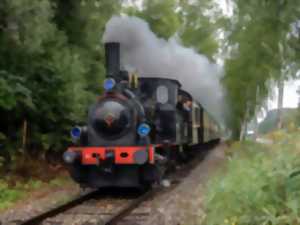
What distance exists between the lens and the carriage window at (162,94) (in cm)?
1220

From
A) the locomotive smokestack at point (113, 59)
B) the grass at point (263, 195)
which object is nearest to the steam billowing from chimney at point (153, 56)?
the locomotive smokestack at point (113, 59)

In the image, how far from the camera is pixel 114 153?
1047 centimetres

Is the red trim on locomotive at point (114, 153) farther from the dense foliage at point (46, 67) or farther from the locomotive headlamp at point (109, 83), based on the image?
the dense foliage at point (46, 67)

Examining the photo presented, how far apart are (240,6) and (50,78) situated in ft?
19.0

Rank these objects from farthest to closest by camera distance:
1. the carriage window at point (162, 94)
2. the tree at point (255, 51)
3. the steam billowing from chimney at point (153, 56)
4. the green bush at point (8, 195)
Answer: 1. the steam billowing from chimney at point (153, 56)
2. the carriage window at point (162, 94)
3. the green bush at point (8, 195)
4. the tree at point (255, 51)

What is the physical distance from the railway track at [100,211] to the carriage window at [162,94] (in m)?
2.09

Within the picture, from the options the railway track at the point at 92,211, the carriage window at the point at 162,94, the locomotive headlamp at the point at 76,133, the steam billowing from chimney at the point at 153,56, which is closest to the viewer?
the railway track at the point at 92,211

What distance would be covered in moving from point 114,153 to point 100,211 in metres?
1.43

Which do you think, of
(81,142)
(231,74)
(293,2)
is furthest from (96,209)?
(231,74)

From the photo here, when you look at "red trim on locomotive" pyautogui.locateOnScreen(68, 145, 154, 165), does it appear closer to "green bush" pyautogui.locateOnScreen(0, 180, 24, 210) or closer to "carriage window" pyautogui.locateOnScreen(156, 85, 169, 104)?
"green bush" pyautogui.locateOnScreen(0, 180, 24, 210)

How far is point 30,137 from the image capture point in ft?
46.5

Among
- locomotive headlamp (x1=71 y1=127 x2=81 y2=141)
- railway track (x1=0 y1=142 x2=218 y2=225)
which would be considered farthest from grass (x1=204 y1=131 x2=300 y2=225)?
locomotive headlamp (x1=71 y1=127 x2=81 y2=141)

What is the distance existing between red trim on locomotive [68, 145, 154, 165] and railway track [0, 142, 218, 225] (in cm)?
79

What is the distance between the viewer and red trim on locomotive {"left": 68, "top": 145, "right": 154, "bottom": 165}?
1028 centimetres
